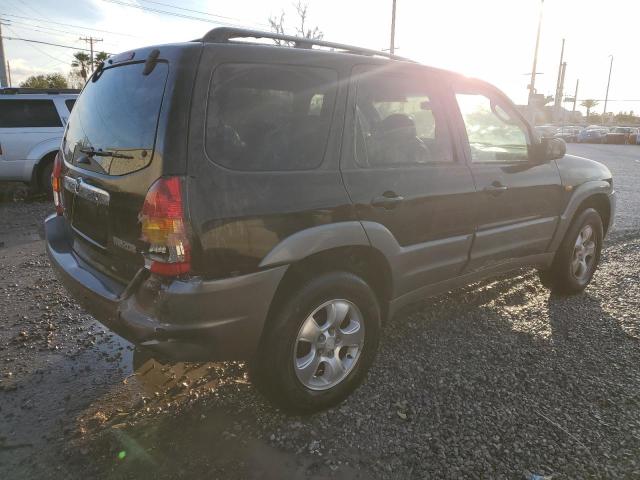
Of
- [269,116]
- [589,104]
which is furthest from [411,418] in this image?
[589,104]

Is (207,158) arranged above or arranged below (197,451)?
above

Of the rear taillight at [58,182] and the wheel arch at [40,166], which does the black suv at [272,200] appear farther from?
the wheel arch at [40,166]

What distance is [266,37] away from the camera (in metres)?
2.46

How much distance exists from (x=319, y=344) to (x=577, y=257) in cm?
299

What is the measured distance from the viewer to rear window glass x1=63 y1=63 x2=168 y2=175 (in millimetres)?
2127

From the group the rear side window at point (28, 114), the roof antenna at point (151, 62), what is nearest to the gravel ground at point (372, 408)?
the roof antenna at point (151, 62)

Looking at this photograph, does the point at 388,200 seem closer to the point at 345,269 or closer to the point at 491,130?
the point at 345,269

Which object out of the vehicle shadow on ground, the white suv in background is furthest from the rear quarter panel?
the white suv in background

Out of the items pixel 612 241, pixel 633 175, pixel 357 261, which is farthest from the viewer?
pixel 633 175

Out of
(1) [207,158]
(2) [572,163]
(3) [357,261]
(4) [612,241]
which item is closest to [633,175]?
(4) [612,241]

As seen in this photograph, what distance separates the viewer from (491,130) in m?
3.51

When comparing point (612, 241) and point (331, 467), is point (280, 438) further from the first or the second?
point (612, 241)

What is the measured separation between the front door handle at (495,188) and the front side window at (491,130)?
0.60ft

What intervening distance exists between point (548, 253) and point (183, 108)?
10.7 ft
